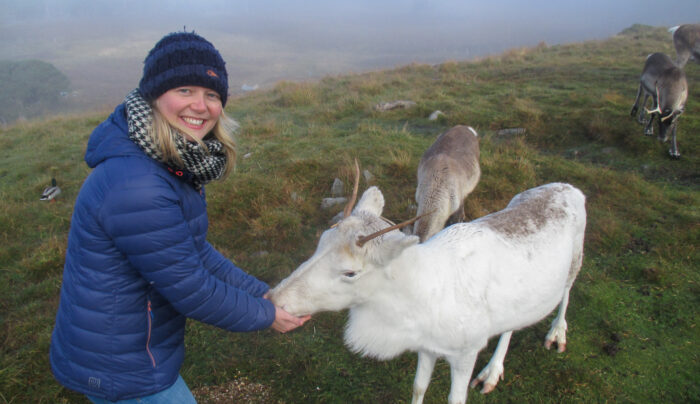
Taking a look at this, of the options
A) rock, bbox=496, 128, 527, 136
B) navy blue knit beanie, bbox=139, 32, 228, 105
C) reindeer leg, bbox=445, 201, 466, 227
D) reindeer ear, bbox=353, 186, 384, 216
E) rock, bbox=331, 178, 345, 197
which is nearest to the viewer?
navy blue knit beanie, bbox=139, 32, 228, 105

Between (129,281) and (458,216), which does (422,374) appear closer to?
(129,281)

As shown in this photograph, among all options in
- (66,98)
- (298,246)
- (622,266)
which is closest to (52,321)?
(298,246)

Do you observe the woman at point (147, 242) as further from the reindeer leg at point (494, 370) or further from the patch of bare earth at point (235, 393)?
the reindeer leg at point (494, 370)

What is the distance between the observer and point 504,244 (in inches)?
113

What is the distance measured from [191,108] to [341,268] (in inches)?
45.8

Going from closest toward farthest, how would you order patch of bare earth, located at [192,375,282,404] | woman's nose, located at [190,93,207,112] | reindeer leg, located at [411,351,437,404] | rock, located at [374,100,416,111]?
woman's nose, located at [190,93,207,112] → reindeer leg, located at [411,351,437,404] → patch of bare earth, located at [192,375,282,404] → rock, located at [374,100,416,111]

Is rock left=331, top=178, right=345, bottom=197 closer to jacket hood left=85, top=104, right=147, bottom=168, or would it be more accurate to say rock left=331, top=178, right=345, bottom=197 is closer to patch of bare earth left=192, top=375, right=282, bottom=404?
patch of bare earth left=192, top=375, right=282, bottom=404

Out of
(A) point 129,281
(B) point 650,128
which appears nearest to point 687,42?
(B) point 650,128

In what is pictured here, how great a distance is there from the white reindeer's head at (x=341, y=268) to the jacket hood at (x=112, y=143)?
1060 millimetres

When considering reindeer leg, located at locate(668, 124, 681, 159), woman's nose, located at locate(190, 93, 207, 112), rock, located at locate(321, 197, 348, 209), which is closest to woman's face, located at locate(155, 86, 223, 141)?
woman's nose, located at locate(190, 93, 207, 112)

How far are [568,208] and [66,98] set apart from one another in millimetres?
38542

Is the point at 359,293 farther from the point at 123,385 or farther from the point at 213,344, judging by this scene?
the point at 213,344

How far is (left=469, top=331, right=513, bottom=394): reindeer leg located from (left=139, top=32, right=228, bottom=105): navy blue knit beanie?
315cm

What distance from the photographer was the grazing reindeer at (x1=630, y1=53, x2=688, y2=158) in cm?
769
